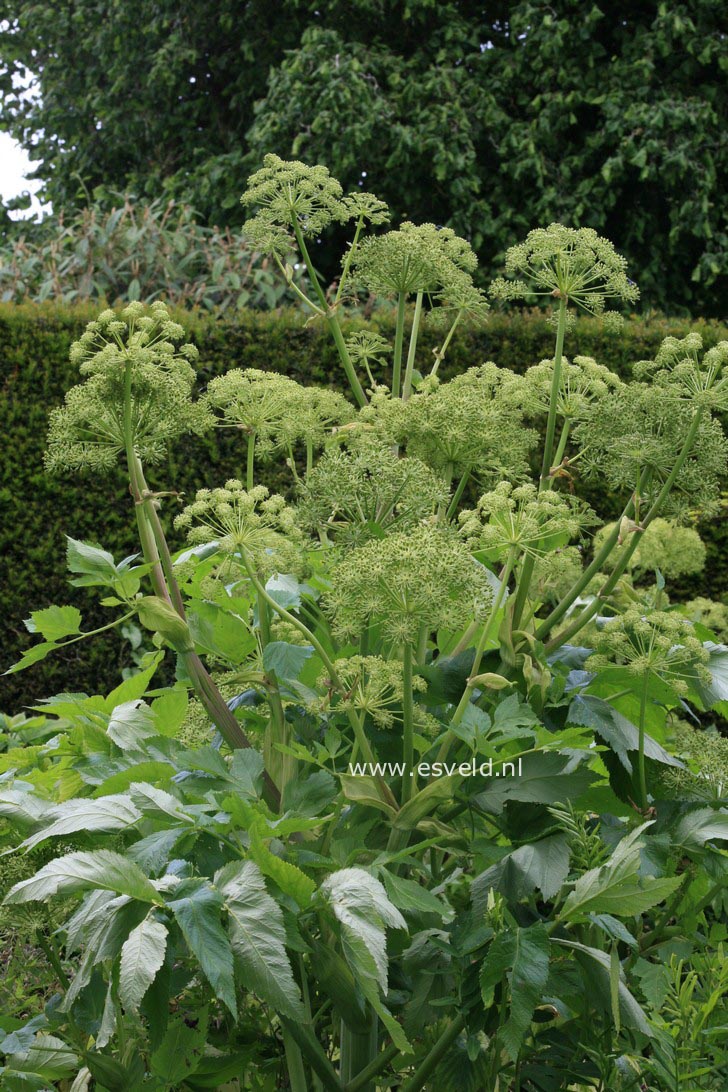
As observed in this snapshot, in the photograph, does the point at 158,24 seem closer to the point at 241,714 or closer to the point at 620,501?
the point at 620,501

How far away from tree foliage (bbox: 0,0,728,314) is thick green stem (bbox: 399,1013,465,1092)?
11528 mm

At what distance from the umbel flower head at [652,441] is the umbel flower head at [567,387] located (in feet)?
0.27

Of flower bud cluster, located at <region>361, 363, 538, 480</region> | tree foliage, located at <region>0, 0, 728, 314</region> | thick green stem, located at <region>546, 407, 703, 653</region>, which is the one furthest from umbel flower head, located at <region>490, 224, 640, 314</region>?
tree foliage, located at <region>0, 0, 728, 314</region>

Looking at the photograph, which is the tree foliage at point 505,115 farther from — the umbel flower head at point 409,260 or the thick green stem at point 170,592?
the thick green stem at point 170,592

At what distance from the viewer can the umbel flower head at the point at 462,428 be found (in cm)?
161

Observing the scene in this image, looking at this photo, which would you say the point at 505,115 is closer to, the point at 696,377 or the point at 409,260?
the point at 409,260

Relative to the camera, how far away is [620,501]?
20.5 feet

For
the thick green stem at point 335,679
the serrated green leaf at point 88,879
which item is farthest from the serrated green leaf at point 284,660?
the serrated green leaf at point 88,879

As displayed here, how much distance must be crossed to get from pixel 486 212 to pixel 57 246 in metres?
5.73

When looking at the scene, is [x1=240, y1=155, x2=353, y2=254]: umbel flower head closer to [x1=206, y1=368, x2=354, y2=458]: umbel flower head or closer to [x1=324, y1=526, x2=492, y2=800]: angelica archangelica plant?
[x1=206, y1=368, x2=354, y2=458]: umbel flower head

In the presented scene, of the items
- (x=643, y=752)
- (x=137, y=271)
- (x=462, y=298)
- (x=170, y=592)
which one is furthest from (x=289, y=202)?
(x=137, y=271)

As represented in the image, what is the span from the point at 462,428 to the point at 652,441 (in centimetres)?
29

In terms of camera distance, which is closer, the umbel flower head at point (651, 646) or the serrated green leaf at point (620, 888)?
the serrated green leaf at point (620, 888)

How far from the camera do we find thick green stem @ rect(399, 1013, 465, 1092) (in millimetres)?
1454
